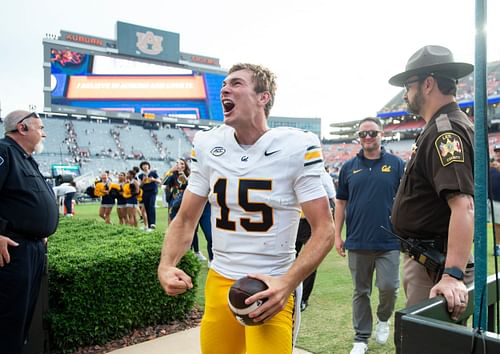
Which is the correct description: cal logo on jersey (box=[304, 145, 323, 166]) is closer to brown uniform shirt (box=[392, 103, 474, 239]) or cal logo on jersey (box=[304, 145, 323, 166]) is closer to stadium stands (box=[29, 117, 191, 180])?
brown uniform shirt (box=[392, 103, 474, 239])

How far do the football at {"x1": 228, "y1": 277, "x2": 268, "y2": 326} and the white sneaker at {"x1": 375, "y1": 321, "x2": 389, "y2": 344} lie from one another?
281cm

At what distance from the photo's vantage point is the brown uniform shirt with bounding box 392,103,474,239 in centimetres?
215

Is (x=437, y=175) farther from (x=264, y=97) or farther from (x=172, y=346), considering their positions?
(x=172, y=346)

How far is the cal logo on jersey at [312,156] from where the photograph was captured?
2.16m

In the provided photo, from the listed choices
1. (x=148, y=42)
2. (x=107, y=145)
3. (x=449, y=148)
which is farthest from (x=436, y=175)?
(x=148, y=42)

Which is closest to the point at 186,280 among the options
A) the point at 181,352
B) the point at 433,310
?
the point at 433,310

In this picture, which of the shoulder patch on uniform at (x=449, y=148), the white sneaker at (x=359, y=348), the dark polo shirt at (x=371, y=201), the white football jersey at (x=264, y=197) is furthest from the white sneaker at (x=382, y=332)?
the shoulder patch on uniform at (x=449, y=148)

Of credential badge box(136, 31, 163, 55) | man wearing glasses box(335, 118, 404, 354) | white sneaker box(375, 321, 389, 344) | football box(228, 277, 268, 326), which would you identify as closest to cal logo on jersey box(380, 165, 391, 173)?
man wearing glasses box(335, 118, 404, 354)

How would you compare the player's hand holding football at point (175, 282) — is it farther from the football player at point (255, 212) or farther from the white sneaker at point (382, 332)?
the white sneaker at point (382, 332)

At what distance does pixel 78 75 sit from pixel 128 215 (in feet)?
126

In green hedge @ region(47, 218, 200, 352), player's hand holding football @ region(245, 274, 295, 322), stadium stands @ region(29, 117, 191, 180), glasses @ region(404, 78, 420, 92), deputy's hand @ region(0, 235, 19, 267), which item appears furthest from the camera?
stadium stands @ region(29, 117, 191, 180)

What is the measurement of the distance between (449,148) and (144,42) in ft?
172

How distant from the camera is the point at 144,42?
5050 centimetres

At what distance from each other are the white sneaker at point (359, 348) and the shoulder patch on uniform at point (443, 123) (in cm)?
242
